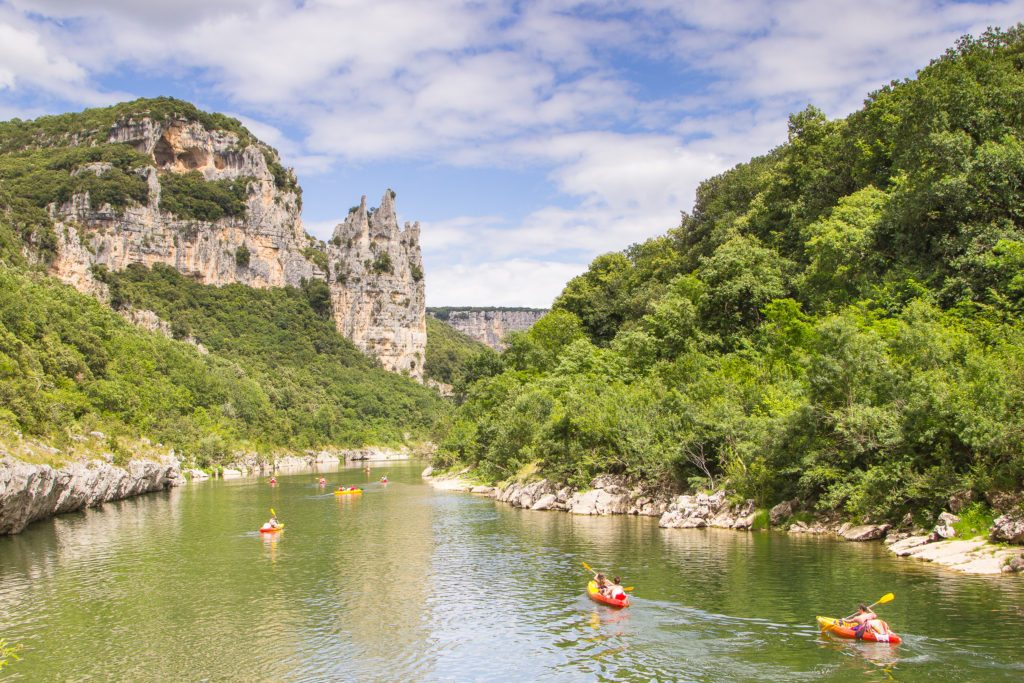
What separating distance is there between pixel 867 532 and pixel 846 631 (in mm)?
14400

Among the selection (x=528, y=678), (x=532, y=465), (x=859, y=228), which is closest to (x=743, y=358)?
(x=859, y=228)

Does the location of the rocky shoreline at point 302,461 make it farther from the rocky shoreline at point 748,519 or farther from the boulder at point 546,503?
the boulder at point 546,503

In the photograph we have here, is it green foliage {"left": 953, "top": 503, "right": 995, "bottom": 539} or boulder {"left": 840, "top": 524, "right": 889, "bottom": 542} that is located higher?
green foliage {"left": 953, "top": 503, "right": 995, "bottom": 539}

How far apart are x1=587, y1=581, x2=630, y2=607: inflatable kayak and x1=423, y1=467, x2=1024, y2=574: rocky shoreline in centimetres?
1187

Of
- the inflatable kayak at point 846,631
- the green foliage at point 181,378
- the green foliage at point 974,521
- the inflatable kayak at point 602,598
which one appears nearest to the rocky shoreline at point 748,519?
the green foliage at point 974,521

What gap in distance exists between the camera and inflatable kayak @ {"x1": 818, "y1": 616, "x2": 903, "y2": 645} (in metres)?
20.2

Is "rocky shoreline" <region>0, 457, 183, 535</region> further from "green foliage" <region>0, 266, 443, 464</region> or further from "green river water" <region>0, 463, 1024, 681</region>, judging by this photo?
"green foliage" <region>0, 266, 443, 464</region>

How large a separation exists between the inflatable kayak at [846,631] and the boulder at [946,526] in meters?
10.1

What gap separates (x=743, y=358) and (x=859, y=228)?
11.3m

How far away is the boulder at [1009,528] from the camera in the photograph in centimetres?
2681

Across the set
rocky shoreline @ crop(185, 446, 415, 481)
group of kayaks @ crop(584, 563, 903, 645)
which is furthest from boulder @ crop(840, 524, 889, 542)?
rocky shoreline @ crop(185, 446, 415, 481)

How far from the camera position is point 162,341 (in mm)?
124375

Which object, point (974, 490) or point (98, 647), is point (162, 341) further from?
point (974, 490)

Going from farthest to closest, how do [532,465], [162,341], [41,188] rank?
[41,188] → [162,341] → [532,465]
